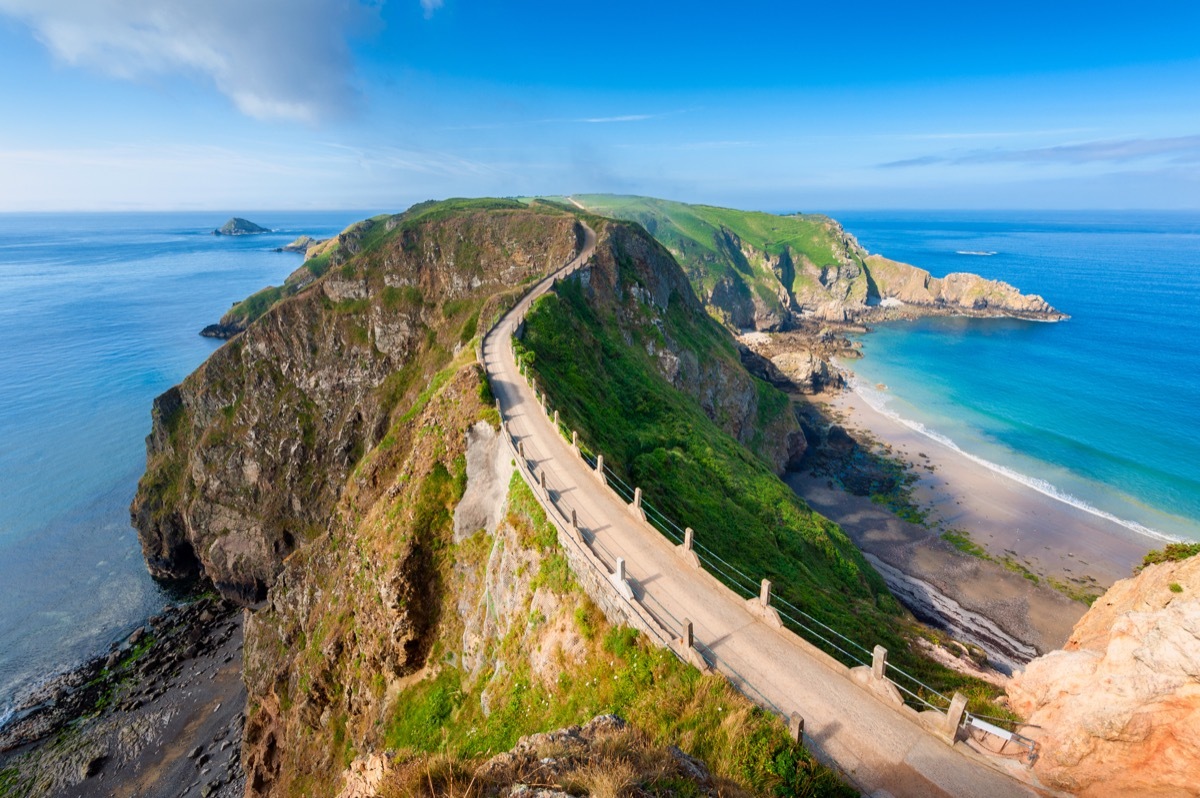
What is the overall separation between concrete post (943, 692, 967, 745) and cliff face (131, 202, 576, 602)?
5695cm

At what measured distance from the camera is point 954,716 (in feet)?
47.4

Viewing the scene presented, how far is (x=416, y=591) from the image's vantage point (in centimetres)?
2838

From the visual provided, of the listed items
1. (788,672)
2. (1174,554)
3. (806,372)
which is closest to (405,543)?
(788,672)

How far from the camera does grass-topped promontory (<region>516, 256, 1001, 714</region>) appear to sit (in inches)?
1070

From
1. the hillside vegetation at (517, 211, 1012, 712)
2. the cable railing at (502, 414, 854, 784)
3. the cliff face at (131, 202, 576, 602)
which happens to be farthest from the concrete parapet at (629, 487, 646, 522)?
the cliff face at (131, 202, 576, 602)

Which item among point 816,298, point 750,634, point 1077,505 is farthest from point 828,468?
point 816,298

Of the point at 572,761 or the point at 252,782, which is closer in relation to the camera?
the point at 572,761

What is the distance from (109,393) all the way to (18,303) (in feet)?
383

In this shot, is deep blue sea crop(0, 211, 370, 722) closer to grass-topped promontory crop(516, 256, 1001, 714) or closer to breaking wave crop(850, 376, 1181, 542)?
grass-topped promontory crop(516, 256, 1001, 714)

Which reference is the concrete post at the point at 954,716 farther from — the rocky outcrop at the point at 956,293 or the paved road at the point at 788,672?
the rocky outcrop at the point at 956,293

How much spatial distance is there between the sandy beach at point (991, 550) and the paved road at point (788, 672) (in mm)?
25827

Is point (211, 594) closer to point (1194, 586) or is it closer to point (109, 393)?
point (109, 393)

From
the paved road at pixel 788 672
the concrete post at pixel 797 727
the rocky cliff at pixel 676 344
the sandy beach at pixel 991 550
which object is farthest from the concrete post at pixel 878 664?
the rocky cliff at pixel 676 344

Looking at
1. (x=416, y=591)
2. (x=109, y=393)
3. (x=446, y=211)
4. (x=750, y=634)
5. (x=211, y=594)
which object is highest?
(x=446, y=211)
